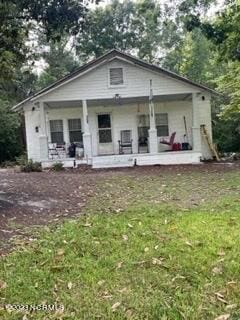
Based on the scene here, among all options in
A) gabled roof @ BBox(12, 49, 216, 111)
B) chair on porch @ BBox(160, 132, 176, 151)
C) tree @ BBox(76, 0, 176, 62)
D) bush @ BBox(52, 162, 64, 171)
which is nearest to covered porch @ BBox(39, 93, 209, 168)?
chair on porch @ BBox(160, 132, 176, 151)

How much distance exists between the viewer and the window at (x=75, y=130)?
23516mm

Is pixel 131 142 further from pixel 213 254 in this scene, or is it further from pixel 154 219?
pixel 213 254

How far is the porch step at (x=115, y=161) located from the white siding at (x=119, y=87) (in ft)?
9.20

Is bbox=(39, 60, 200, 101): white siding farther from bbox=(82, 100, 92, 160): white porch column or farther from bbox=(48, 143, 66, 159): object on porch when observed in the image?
bbox=(48, 143, 66, 159): object on porch

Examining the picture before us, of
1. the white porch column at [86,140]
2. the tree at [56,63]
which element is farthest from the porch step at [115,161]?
the tree at [56,63]

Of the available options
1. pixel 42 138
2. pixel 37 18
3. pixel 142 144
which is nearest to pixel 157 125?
pixel 142 144

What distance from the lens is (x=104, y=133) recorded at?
2356 centimetres

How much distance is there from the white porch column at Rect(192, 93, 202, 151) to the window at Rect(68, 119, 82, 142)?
574 centimetres

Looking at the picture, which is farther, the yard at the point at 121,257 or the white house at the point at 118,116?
the white house at the point at 118,116

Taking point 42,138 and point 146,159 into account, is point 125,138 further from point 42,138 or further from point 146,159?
point 42,138

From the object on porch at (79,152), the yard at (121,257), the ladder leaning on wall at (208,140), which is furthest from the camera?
the ladder leaning on wall at (208,140)

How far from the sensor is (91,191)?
37.3 feet

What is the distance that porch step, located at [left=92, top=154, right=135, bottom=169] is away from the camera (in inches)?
810

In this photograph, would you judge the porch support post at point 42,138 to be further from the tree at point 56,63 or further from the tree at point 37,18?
the tree at point 56,63
